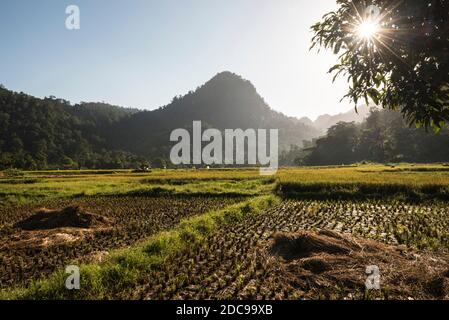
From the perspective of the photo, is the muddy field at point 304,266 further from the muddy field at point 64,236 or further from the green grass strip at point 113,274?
the muddy field at point 64,236

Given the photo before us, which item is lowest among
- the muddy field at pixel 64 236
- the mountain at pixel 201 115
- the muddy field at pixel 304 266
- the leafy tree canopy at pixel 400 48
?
the muddy field at pixel 64 236

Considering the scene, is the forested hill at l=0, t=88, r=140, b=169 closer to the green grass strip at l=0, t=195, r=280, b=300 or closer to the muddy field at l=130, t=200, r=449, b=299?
the green grass strip at l=0, t=195, r=280, b=300

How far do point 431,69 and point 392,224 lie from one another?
9.64 metres

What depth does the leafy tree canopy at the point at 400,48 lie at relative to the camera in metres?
4.33

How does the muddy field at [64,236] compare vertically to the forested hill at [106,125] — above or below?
below

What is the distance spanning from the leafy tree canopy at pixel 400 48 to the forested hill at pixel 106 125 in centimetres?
6798

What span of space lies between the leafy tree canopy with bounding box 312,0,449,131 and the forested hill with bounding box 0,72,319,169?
6798 centimetres

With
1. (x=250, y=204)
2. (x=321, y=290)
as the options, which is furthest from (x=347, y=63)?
(x=250, y=204)

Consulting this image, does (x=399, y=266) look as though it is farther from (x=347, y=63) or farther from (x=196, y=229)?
(x=196, y=229)

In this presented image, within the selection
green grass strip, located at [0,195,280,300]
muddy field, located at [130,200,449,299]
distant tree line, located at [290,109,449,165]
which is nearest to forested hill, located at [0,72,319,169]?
distant tree line, located at [290,109,449,165]

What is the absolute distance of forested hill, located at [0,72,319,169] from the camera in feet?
265

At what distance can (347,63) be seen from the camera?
17.1ft

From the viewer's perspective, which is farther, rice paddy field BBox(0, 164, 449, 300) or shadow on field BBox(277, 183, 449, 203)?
shadow on field BBox(277, 183, 449, 203)

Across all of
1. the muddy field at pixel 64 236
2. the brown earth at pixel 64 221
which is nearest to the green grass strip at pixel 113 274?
the muddy field at pixel 64 236
